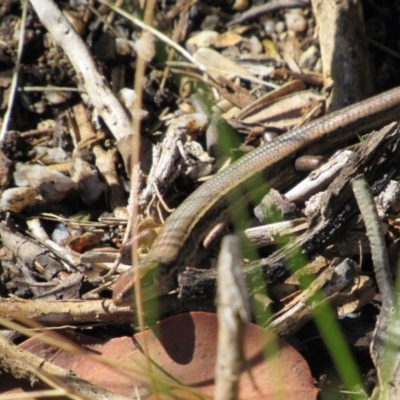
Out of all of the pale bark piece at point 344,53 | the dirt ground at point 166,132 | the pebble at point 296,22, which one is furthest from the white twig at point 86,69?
the pebble at point 296,22

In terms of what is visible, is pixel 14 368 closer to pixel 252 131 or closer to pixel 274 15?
pixel 252 131

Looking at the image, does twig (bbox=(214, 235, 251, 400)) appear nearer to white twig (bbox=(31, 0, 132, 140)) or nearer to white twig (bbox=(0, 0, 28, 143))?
white twig (bbox=(31, 0, 132, 140))

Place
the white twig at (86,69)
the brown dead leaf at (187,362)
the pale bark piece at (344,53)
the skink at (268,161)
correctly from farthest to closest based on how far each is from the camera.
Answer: the pale bark piece at (344,53), the white twig at (86,69), the skink at (268,161), the brown dead leaf at (187,362)

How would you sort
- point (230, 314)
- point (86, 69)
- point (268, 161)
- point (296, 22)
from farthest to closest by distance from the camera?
point (296, 22)
point (86, 69)
point (268, 161)
point (230, 314)

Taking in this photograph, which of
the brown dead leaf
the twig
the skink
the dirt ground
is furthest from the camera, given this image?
the skink

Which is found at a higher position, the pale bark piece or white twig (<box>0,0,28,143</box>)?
white twig (<box>0,0,28,143</box>)

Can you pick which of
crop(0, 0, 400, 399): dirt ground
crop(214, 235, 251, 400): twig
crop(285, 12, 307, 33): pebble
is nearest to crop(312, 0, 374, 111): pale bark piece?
crop(0, 0, 400, 399): dirt ground

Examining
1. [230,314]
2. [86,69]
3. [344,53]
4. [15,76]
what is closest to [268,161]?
[344,53]

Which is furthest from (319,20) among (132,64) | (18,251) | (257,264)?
(18,251)

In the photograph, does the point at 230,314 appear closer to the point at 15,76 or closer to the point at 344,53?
the point at 344,53

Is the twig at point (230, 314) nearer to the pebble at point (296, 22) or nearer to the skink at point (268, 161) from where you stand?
the skink at point (268, 161)
